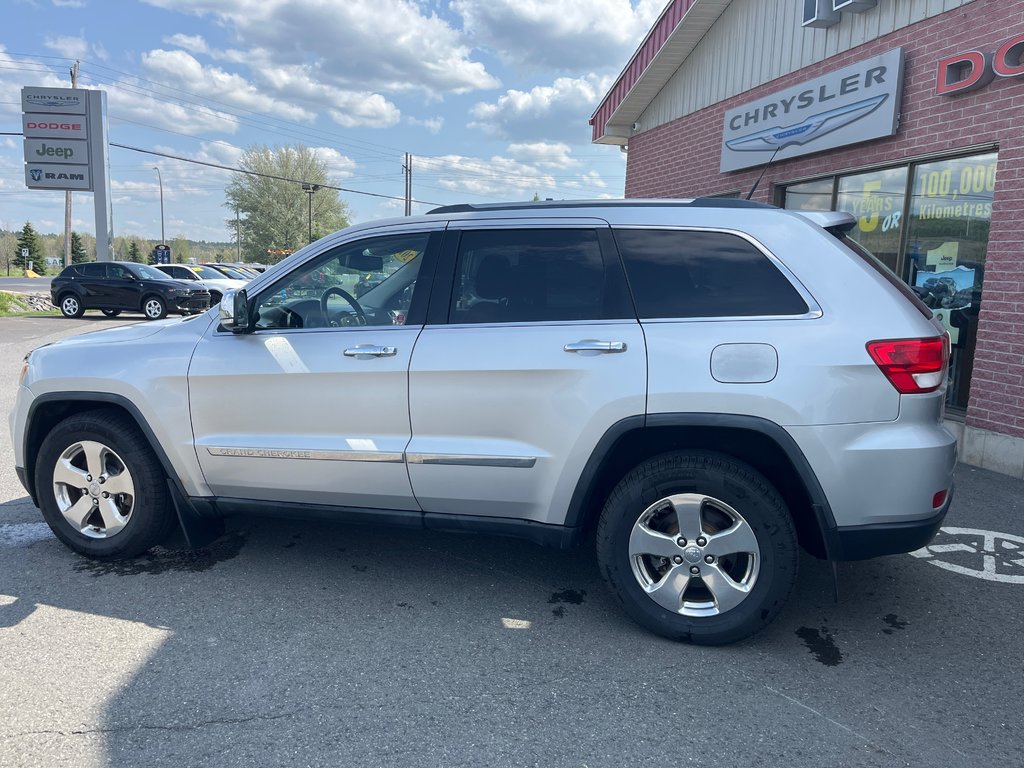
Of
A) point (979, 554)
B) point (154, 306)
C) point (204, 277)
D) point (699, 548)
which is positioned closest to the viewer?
point (699, 548)

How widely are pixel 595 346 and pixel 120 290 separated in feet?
67.6

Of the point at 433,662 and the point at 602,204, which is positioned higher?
the point at 602,204

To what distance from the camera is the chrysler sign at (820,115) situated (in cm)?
727

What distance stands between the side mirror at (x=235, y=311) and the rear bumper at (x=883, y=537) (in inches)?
110

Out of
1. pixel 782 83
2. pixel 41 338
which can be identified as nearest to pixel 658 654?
pixel 782 83

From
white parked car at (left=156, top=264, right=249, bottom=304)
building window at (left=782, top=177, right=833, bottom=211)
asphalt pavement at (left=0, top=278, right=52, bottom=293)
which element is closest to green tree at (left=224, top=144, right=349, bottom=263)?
asphalt pavement at (left=0, top=278, right=52, bottom=293)

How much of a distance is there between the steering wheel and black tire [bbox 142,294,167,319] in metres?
18.5

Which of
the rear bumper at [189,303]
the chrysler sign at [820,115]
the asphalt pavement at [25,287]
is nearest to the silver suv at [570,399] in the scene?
the chrysler sign at [820,115]

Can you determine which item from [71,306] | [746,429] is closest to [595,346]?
Answer: [746,429]

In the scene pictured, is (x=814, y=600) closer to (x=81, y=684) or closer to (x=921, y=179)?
(x=81, y=684)

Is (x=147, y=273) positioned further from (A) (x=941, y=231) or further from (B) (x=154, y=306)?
(A) (x=941, y=231)

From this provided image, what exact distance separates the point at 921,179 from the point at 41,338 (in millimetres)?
15389

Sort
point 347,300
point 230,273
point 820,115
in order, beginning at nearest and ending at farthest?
1. point 347,300
2. point 820,115
3. point 230,273

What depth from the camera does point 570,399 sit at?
3.21 meters
